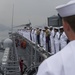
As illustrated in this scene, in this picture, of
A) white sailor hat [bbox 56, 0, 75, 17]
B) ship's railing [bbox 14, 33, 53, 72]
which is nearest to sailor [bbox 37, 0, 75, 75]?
white sailor hat [bbox 56, 0, 75, 17]

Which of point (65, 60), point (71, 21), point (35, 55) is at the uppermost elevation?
point (71, 21)

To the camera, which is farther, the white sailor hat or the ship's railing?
the ship's railing

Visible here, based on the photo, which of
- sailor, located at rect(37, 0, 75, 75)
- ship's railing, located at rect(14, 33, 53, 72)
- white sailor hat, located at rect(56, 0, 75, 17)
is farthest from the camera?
ship's railing, located at rect(14, 33, 53, 72)

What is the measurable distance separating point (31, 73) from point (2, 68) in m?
1.36

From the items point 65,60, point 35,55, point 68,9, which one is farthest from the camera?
point 35,55

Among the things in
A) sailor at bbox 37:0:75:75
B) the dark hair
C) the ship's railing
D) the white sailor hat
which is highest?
the white sailor hat

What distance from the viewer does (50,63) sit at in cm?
148

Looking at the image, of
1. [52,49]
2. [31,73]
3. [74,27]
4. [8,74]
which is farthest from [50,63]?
[52,49]

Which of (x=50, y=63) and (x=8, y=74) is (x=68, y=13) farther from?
(x=8, y=74)

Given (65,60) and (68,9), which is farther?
(68,9)

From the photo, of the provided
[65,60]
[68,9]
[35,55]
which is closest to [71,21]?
[68,9]

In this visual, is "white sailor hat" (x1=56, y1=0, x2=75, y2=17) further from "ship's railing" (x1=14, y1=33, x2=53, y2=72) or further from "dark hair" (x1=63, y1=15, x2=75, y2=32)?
"ship's railing" (x1=14, y1=33, x2=53, y2=72)

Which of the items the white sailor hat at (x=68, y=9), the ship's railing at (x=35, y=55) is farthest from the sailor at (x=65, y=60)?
the ship's railing at (x=35, y=55)

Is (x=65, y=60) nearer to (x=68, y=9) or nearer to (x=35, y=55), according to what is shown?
(x=68, y=9)
